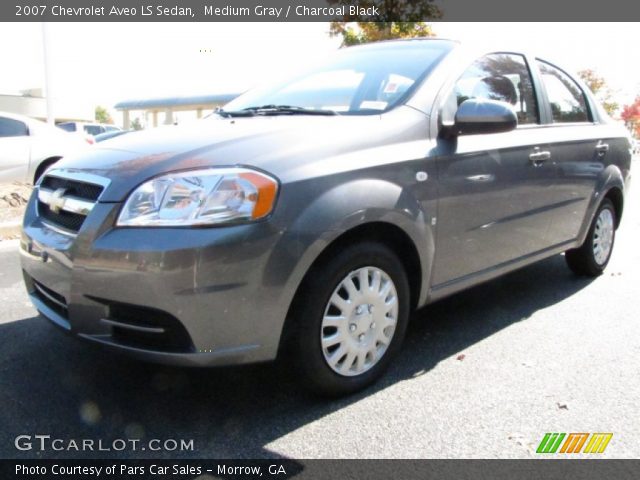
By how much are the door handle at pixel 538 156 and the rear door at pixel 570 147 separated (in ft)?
0.37

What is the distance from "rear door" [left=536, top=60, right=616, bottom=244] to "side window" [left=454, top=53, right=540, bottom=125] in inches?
7.1

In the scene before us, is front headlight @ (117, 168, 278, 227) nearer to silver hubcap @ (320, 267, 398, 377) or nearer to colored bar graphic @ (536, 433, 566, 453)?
silver hubcap @ (320, 267, 398, 377)

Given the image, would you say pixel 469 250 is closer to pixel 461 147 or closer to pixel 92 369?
pixel 461 147

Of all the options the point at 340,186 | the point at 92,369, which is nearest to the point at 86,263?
the point at 92,369

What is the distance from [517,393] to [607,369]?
2.12 ft

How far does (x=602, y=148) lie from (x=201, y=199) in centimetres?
334

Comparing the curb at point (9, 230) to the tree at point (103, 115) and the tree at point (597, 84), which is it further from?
the tree at point (103, 115)

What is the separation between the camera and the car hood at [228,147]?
86.7 inches

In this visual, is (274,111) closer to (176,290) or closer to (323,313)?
(323,313)

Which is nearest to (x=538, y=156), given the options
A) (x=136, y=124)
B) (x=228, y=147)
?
(x=228, y=147)

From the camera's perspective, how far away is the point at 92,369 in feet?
9.22

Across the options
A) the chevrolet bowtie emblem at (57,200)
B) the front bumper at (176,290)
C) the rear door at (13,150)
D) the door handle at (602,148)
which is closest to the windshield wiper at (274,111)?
the front bumper at (176,290)

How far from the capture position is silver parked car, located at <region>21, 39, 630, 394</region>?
209cm

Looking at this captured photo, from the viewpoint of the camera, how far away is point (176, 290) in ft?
6.70
